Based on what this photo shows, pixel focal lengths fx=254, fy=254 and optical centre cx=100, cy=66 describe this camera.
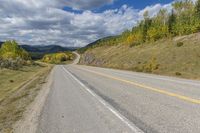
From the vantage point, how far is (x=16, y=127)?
6812 millimetres

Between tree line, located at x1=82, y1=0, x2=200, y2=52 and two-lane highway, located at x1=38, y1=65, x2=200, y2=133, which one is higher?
tree line, located at x1=82, y1=0, x2=200, y2=52

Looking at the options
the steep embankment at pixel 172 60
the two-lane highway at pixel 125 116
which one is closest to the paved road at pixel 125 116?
the two-lane highway at pixel 125 116

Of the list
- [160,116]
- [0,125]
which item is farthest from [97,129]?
[0,125]

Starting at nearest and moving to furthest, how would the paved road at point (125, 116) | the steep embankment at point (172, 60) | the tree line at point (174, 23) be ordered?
the paved road at point (125, 116), the steep embankment at point (172, 60), the tree line at point (174, 23)

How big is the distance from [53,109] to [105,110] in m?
1.90

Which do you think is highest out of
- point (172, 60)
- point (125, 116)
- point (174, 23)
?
point (174, 23)

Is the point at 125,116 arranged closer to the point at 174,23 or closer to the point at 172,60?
the point at 172,60

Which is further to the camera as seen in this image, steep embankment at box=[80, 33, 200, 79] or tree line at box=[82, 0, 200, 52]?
tree line at box=[82, 0, 200, 52]

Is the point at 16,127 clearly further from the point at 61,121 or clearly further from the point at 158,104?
the point at 158,104

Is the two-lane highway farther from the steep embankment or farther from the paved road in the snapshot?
the steep embankment

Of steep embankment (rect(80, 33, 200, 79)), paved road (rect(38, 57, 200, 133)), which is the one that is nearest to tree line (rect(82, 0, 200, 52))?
steep embankment (rect(80, 33, 200, 79))

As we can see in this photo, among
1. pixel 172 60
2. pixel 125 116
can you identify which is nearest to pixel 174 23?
pixel 172 60

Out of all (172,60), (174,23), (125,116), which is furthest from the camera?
(174,23)

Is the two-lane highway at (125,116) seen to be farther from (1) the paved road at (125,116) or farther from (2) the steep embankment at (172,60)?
(2) the steep embankment at (172,60)
